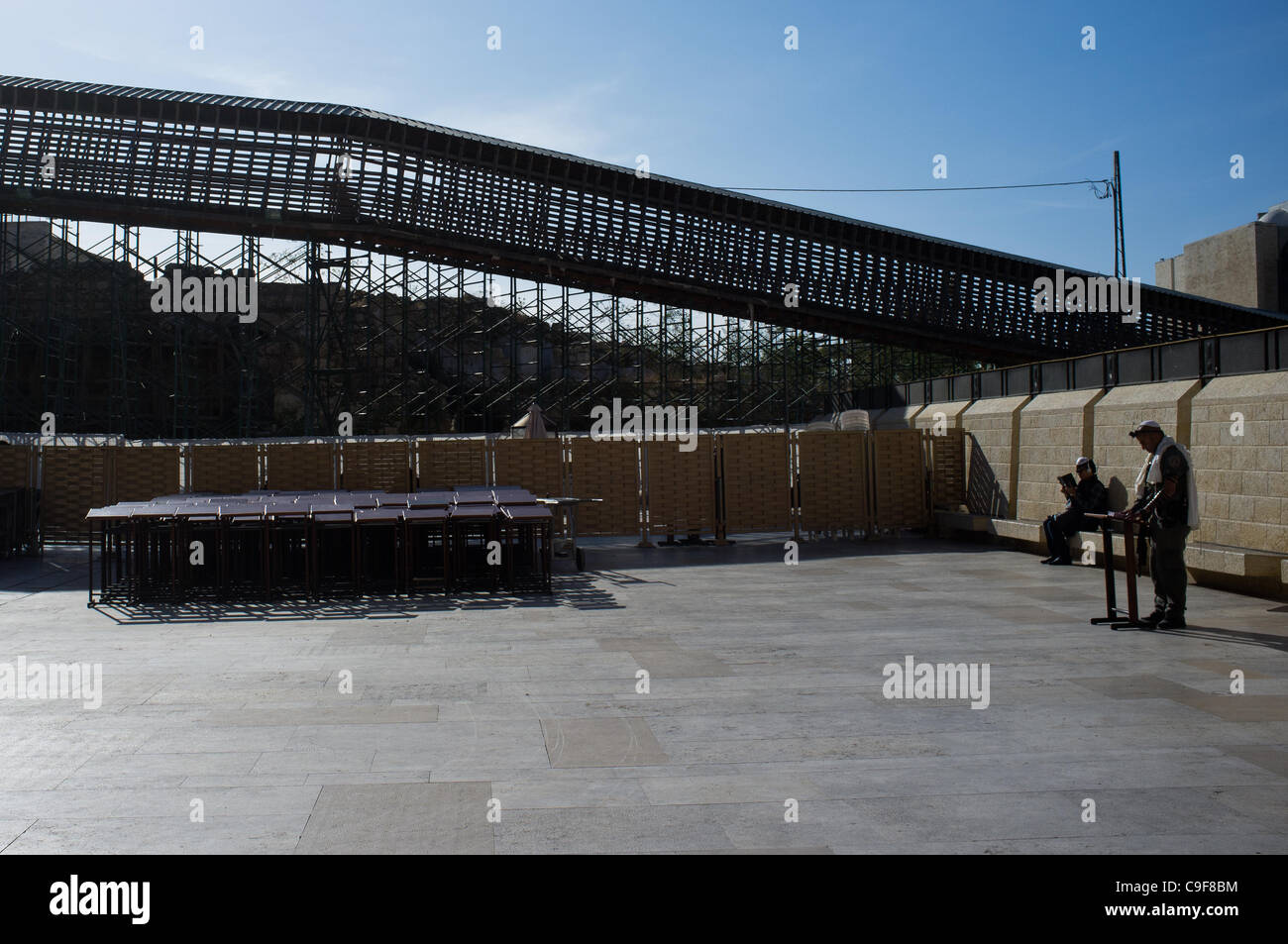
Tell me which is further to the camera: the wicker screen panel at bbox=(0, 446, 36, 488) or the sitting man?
the wicker screen panel at bbox=(0, 446, 36, 488)

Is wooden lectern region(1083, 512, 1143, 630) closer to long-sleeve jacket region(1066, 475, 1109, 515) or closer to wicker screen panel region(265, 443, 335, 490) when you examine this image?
long-sleeve jacket region(1066, 475, 1109, 515)

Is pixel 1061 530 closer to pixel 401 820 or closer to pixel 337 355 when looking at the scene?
pixel 401 820

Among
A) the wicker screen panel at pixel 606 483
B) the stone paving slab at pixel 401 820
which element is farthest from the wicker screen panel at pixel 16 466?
the stone paving slab at pixel 401 820

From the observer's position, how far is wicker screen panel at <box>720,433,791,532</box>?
19.5m

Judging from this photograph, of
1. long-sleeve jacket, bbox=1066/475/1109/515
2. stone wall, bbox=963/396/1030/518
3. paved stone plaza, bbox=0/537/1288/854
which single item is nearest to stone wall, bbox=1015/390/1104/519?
stone wall, bbox=963/396/1030/518

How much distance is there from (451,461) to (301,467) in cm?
283

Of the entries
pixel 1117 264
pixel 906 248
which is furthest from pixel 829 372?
pixel 1117 264

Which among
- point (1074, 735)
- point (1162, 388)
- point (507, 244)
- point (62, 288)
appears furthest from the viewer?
point (507, 244)

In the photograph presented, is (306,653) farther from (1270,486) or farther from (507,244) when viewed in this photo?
(507,244)

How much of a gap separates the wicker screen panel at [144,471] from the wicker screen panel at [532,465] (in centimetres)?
601

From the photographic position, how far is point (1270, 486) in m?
11.6

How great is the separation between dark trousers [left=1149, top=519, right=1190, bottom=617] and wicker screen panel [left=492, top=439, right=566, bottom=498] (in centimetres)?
1168

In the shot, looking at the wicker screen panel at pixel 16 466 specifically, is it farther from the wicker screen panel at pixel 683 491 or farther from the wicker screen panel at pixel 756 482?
the wicker screen panel at pixel 756 482
